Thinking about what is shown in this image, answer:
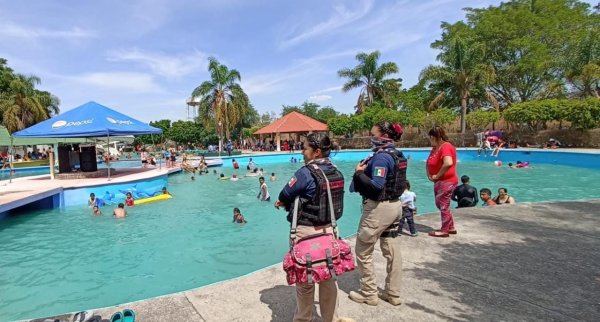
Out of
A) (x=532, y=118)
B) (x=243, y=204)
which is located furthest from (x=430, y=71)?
(x=243, y=204)

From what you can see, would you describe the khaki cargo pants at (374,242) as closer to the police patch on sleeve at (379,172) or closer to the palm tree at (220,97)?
the police patch on sleeve at (379,172)

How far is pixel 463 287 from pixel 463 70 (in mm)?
32148

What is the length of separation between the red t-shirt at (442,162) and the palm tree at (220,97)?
31.1 metres

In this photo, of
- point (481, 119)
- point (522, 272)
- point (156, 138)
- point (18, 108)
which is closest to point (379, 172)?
point (522, 272)

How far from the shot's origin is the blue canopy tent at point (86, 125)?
48.2 ft

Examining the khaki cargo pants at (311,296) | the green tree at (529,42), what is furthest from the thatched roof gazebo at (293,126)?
the khaki cargo pants at (311,296)

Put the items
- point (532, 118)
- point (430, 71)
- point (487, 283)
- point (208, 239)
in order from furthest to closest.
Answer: point (430, 71) → point (532, 118) → point (208, 239) → point (487, 283)

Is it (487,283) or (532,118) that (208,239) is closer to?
(487,283)

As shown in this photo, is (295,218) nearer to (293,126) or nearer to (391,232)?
(391,232)

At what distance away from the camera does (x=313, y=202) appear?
102 inches

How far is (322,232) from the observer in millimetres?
2648

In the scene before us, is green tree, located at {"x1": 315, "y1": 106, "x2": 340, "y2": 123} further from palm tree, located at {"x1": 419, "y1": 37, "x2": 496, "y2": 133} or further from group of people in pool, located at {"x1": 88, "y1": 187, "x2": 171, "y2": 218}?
group of people in pool, located at {"x1": 88, "y1": 187, "x2": 171, "y2": 218}

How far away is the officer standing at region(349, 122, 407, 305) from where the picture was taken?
3.10 meters

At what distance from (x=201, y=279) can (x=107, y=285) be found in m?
1.58
